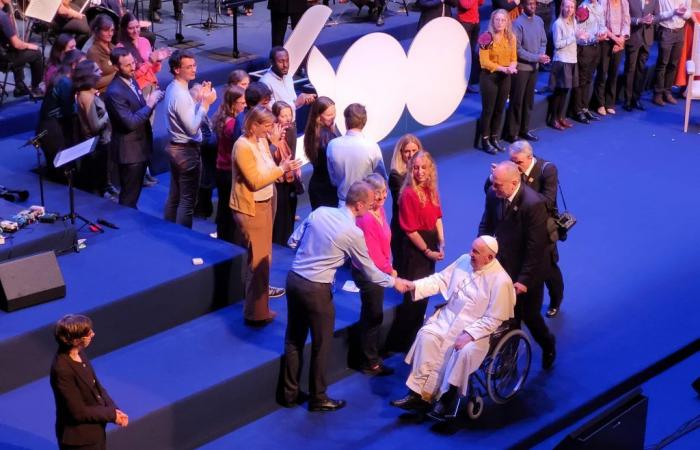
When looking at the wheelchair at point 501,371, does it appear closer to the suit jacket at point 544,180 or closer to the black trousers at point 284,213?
the suit jacket at point 544,180

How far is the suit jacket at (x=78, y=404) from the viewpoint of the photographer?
16.0 feet

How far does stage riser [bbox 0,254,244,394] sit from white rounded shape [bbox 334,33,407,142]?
238 cm

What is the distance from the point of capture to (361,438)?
6.13 m

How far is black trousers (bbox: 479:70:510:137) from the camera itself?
32.8 ft

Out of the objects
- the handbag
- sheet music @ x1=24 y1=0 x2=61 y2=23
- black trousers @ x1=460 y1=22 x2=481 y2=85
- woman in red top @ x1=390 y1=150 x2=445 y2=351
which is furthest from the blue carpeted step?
black trousers @ x1=460 y1=22 x2=481 y2=85

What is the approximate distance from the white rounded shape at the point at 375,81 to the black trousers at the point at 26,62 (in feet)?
7.67

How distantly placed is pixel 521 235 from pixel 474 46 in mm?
4857

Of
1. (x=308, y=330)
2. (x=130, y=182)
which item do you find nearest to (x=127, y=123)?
(x=130, y=182)

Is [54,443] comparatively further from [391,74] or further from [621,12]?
[621,12]

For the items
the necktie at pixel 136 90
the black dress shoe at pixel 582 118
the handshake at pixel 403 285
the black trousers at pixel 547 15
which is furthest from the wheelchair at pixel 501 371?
the black trousers at pixel 547 15

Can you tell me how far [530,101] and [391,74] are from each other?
1591 mm

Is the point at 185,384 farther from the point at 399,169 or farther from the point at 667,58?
the point at 667,58

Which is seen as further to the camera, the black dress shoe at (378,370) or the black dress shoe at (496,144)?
the black dress shoe at (496,144)

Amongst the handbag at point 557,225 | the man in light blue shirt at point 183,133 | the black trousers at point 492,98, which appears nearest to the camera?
the handbag at point 557,225
